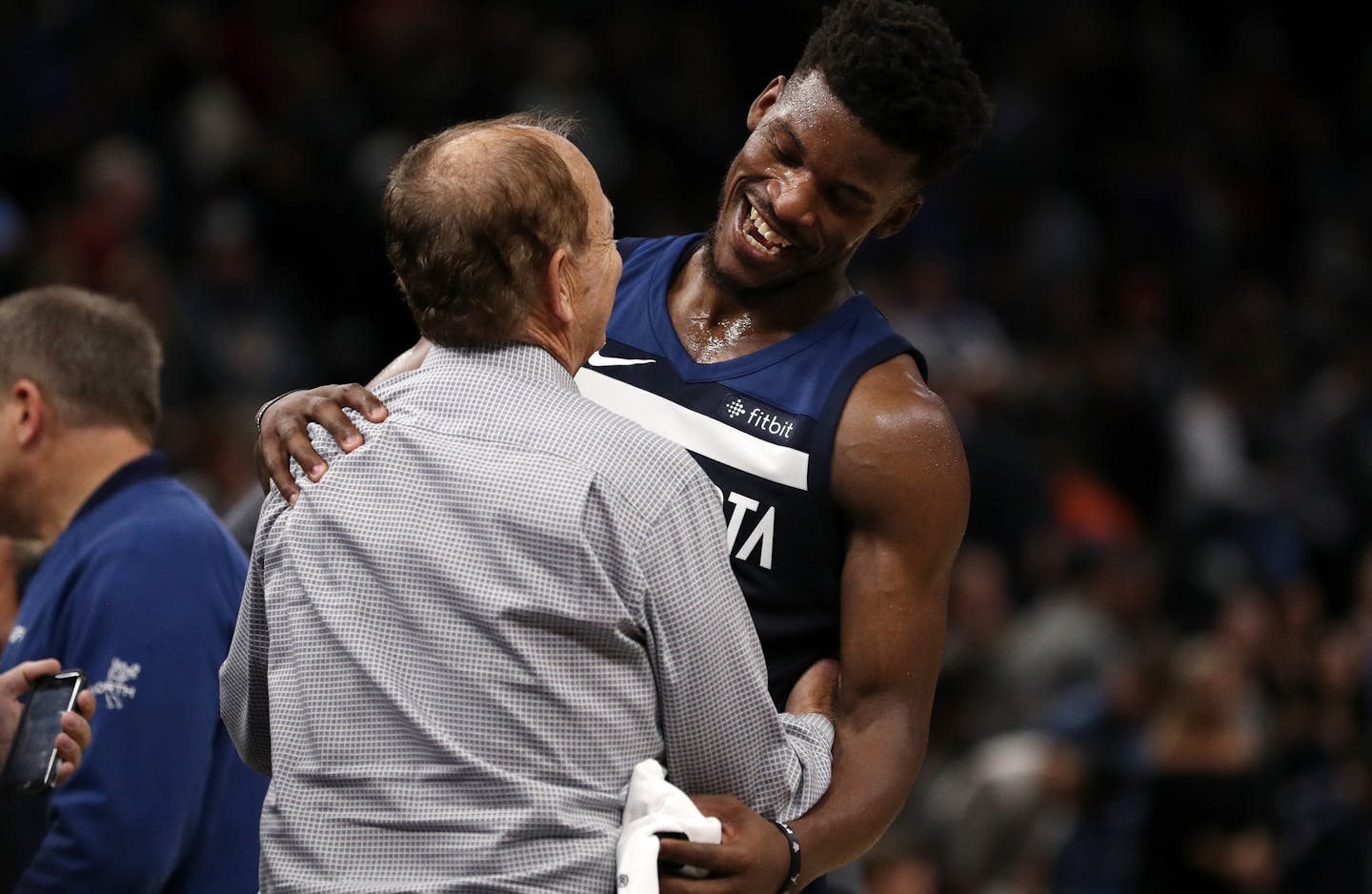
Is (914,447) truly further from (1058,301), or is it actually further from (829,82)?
(1058,301)

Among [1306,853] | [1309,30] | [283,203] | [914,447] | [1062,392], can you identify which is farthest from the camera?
[1309,30]

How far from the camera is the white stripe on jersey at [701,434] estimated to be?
263 cm

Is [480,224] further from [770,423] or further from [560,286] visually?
[770,423]

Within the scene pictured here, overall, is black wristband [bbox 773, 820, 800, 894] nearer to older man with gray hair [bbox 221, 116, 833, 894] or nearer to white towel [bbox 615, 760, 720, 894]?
older man with gray hair [bbox 221, 116, 833, 894]

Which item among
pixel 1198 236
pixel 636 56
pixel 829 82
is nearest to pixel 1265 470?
pixel 1198 236

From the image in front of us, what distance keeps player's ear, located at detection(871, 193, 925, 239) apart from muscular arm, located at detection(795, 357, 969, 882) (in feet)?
1.09

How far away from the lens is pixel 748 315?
2.84 metres

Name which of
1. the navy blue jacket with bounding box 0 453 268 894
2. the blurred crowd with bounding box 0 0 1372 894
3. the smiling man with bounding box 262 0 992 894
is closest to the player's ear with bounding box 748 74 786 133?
the smiling man with bounding box 262 0 992 894

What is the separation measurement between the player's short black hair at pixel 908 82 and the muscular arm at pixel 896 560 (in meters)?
0.40

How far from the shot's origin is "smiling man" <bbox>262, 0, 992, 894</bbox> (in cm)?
254

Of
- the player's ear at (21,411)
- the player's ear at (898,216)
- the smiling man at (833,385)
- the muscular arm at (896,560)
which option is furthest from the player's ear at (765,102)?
the player's ear at (21,411)

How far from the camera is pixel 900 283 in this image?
930 centimetres

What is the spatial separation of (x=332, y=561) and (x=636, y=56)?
8.13 metres

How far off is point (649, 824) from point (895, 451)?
2.60 feet
